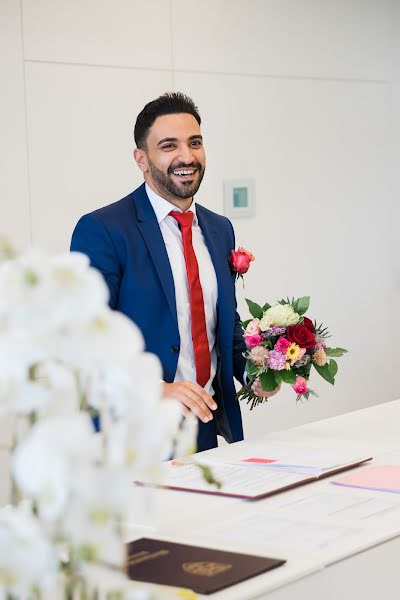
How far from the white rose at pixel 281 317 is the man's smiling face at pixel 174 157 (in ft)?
2.77

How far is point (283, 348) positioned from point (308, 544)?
3.89ft

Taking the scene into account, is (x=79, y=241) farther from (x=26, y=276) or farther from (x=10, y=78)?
(x=26, y=276)

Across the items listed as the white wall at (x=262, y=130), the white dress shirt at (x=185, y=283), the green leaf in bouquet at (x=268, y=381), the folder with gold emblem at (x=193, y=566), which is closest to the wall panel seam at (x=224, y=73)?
the white wall at (x=262, y=130)

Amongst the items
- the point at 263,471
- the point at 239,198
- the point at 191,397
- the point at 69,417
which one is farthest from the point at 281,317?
the point at 239,198

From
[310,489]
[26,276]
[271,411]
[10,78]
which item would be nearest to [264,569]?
[310,489]

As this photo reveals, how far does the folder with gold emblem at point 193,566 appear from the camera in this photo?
6.07 feet

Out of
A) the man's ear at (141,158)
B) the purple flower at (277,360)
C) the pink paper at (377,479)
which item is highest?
the man's ear at (141,158)

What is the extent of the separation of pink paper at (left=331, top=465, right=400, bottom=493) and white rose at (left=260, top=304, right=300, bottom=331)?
0.63m

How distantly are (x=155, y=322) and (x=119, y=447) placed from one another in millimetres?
2938

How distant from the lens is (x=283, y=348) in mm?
3234

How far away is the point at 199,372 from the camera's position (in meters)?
3.88

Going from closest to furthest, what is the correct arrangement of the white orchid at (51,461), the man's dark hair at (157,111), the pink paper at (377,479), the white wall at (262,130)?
the white orchid at (51,461)
the pink paper at (377,479)
the man's dark hair at (157,111)
the white wall at (262,130)

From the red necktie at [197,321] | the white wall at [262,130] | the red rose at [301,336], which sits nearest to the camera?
the red rose at [301,336]

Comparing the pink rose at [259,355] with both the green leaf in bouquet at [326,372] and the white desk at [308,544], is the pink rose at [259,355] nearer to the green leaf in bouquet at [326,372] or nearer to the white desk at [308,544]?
the green leaf in bouquet at [326,372]
